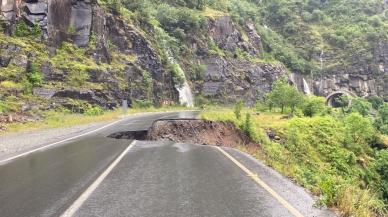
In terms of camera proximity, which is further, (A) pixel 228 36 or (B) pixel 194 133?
Answer: (A) pixel 228 36

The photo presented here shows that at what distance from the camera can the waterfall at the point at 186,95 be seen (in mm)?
68000

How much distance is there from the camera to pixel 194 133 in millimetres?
22734

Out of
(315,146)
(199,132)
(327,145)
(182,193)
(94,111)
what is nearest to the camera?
(182,193)

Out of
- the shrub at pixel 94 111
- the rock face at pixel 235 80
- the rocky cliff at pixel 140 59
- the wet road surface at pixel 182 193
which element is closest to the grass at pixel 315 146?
the wet road surface at pixel 182 193

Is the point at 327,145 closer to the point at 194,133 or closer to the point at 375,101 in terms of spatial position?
the point at 194,133

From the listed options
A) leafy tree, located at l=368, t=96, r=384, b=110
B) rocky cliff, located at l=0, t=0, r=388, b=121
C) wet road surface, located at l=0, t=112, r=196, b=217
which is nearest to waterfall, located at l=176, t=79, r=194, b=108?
rocky cliff, located at l=0, t=0, r=388, b=121

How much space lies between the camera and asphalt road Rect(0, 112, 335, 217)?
21.4 ft

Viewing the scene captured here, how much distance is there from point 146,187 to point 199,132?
14.9 metres

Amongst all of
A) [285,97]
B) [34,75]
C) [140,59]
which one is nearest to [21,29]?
[34,75]

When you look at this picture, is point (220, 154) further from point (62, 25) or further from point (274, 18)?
point (274, 18)

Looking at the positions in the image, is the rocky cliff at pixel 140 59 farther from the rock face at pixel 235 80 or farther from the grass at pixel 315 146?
the grass at pixel 315 146

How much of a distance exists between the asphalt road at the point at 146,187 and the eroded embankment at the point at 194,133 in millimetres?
7328

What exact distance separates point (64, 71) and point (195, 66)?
128 feet

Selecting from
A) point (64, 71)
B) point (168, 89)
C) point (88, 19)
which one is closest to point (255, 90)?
point (168, 89)
